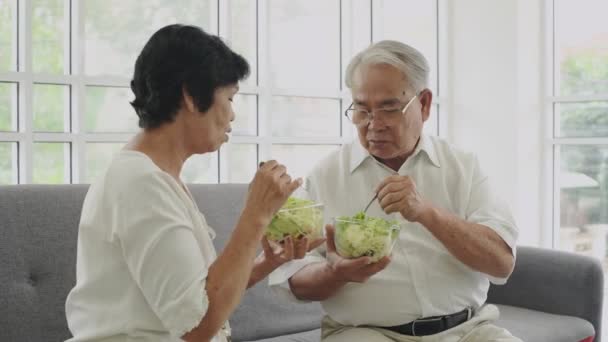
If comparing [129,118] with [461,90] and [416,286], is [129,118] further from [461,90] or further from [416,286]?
[461,90]

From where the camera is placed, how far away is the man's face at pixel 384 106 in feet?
7.28

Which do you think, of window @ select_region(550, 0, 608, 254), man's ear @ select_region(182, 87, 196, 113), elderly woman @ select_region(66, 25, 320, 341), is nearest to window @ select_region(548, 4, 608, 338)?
window @ select_region(550, 0, 608, 254)

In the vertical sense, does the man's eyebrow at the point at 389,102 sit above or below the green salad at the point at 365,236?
above

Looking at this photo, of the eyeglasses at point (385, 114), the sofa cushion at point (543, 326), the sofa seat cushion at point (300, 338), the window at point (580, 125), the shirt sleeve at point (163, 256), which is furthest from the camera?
the window at point (580, 125)

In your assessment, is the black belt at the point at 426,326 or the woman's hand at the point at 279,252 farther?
the black belt at the point at 426,326

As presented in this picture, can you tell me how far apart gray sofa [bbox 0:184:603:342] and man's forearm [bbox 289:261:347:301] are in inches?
22.4

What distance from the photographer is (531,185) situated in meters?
4.37

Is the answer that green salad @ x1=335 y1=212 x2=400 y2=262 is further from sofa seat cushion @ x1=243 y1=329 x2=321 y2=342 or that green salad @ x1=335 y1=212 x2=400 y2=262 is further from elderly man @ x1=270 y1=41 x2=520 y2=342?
sofa seat cushion @ x1=243 y1=329 x2=321 y2=342

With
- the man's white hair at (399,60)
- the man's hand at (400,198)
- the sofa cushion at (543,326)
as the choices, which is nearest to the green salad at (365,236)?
the man's hand at (400,198)

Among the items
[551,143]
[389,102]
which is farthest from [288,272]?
[551,143]

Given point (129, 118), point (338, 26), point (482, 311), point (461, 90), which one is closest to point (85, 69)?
point (129, 118)

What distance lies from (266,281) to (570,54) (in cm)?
249

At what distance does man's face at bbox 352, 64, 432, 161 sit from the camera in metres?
2.22

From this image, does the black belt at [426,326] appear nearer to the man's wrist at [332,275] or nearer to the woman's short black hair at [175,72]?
the man's wrist at [332,275]
